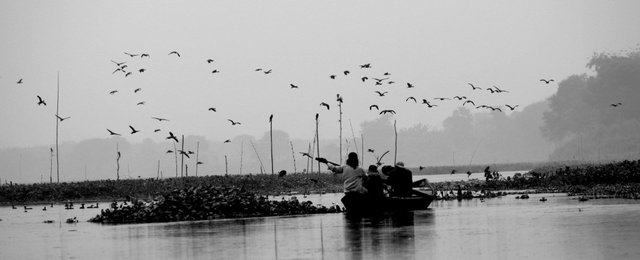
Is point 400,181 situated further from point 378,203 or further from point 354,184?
point 354,184

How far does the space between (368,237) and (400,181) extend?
12.7 metres

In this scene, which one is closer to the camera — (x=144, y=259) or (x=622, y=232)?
(x=144, y=259)

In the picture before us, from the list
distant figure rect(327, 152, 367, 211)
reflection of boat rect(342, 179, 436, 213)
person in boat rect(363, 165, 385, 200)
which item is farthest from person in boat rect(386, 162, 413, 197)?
distant figure rect(327, 152, 367, 211)

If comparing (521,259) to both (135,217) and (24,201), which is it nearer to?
(135,217)

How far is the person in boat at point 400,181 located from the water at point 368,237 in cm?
147

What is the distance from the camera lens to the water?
19.3 metres

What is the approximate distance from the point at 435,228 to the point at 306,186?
159 feet

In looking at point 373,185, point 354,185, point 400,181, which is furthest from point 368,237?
point 400,181

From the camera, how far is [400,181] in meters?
35.4

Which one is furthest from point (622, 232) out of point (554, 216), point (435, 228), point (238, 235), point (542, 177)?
point (542, 177)

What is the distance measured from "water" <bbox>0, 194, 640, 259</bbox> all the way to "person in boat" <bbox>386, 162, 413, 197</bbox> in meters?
1.47

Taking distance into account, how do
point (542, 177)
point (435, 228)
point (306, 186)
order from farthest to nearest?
point (306, 186), point (542, 177), point (435, 228)

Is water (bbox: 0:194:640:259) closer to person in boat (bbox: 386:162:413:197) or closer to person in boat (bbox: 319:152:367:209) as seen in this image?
person in boat (bbox: 319:152:367:209)

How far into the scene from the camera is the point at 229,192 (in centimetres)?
3653
